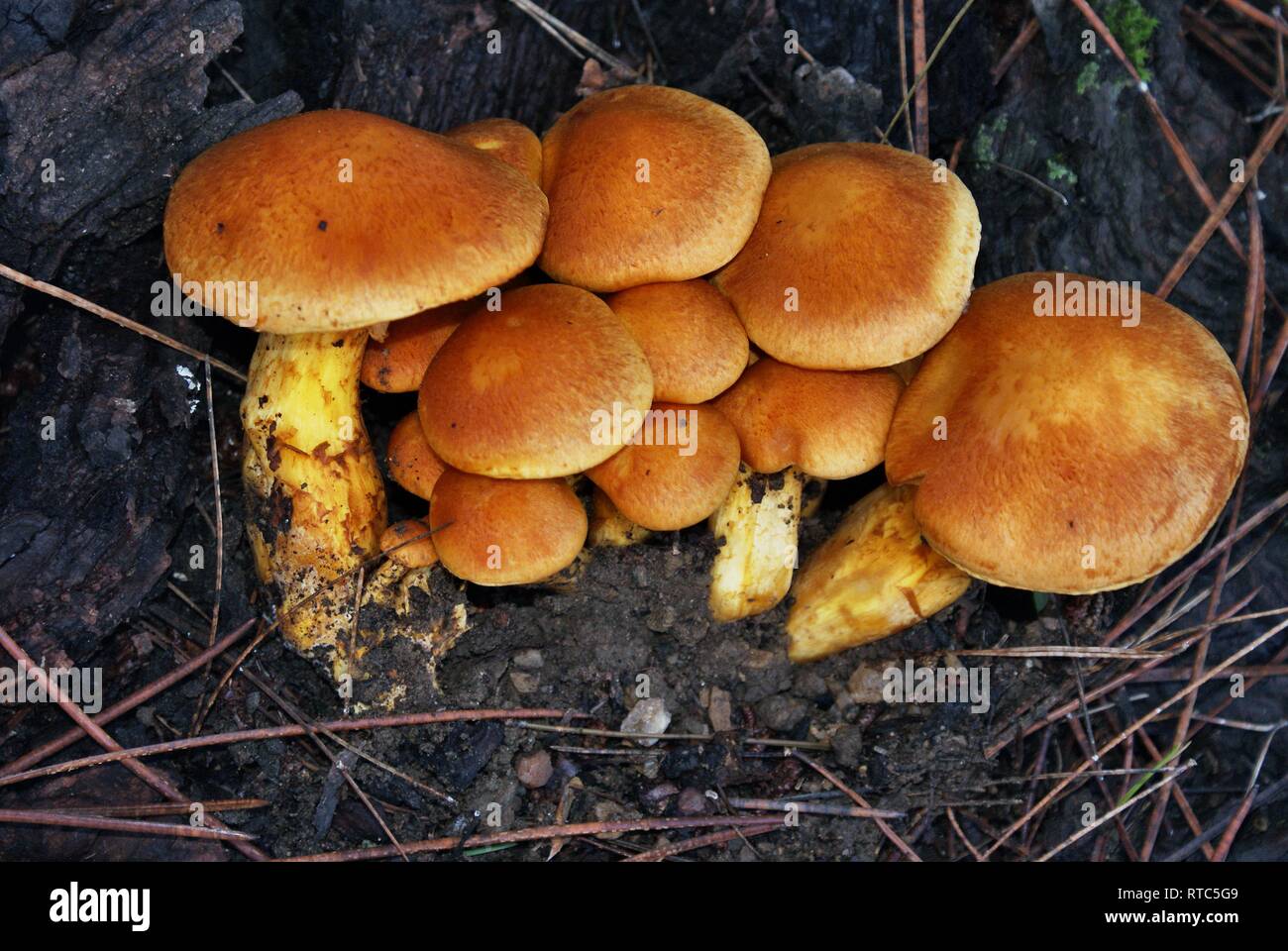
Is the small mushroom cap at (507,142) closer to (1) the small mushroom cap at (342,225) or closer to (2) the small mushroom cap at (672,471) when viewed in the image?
(1) the small mushroom cap at (342,225)

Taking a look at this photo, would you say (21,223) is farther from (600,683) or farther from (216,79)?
(600,683)

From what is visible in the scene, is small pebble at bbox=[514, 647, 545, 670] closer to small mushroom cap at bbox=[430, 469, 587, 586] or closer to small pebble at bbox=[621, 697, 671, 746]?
small pebble at bbox=[621, 697, 671, 746]

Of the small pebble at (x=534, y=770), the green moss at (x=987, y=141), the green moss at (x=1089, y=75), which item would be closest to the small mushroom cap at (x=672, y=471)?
the small pebble at (x=534, y=770)

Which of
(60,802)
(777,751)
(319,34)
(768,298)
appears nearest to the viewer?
(60,802)

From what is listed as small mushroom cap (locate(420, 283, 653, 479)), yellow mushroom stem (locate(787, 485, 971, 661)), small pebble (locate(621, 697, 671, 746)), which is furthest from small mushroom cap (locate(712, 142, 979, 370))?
small pebble (locate(621, 697, 671, 746))

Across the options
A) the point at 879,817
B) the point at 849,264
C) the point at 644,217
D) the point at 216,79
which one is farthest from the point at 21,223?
the point at 879,817

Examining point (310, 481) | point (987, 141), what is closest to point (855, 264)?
point (987, 141)

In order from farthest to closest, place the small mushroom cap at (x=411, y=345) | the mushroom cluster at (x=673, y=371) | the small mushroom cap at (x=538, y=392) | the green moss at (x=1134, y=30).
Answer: the green moss at (x=1134, y=30) < the small mushroom cap at (x=411, y=345) < the small mushroom cap at (x=538, y=392) < the mushroom cluster at (x=673, y=371)
